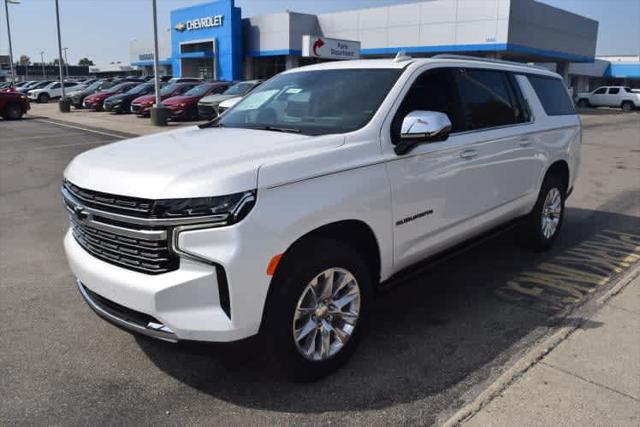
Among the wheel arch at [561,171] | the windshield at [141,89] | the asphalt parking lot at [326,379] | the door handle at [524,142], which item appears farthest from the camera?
the windshield at [141,89]

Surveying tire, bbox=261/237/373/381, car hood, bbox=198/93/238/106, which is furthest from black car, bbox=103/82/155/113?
tire, bbox=261/237/373/381

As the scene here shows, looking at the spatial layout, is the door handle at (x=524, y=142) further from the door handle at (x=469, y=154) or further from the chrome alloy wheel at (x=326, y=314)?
the chrome alloy wheel at (x=326, y=314)

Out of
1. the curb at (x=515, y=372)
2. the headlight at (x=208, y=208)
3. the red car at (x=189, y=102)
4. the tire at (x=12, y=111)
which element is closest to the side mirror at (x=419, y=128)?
the headlight at (x=208, y=208)

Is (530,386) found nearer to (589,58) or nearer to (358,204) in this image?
(358,204)

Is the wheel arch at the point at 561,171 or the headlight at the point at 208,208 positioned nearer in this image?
the headlight at the point at 208,208

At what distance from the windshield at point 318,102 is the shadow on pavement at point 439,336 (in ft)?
3.94

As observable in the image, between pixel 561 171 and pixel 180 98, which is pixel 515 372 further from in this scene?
pixel 180 98

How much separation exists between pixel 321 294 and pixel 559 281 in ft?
9.53

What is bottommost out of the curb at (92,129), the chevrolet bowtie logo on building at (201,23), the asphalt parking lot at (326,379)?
the asphalt parking lot at (326,379)

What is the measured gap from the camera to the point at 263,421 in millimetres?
3027

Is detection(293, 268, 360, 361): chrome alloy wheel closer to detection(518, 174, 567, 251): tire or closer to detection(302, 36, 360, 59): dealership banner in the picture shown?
detection(518, 174, 567, 251): tire

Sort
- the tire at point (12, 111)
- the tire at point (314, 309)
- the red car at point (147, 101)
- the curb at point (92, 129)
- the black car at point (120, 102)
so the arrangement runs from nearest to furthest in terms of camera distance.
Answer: the tire at point (314, 309), the curb at point (92, 129), the red car at point (147, 101), the tire at point (12, 111), the black car at point (120, 102)

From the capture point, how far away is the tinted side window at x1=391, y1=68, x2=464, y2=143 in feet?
12.7

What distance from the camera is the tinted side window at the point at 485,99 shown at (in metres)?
4.53
